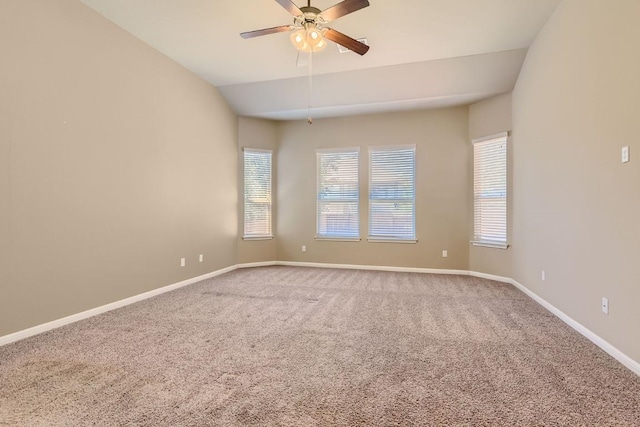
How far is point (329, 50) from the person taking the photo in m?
4.32

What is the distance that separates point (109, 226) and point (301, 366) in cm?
280

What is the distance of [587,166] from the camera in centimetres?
283

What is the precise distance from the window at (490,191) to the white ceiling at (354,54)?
0.83 m

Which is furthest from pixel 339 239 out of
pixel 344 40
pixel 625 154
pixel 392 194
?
pixel 625 154

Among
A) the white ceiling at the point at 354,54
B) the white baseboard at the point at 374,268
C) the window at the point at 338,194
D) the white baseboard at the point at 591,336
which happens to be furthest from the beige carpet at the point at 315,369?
the white ceiling at the point at 354,54

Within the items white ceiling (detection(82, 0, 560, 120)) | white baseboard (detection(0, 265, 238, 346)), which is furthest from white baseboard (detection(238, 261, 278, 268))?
white ceiling (detection(82, 0, 560, 120))

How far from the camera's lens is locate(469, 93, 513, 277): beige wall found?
194 inches

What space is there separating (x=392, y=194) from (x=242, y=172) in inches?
116

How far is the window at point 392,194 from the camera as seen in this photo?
5.96 m

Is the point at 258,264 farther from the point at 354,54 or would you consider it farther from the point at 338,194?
the point at 354,54

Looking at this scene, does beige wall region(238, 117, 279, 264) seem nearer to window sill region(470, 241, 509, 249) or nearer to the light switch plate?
window sill region(470, 241, 509, 249)

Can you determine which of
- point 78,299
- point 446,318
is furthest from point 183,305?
point 446,318

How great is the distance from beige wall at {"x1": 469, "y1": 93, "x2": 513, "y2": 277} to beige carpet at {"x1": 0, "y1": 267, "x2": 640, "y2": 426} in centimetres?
140

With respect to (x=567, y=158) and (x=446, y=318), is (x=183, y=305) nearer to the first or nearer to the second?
(x=446, y=318)
